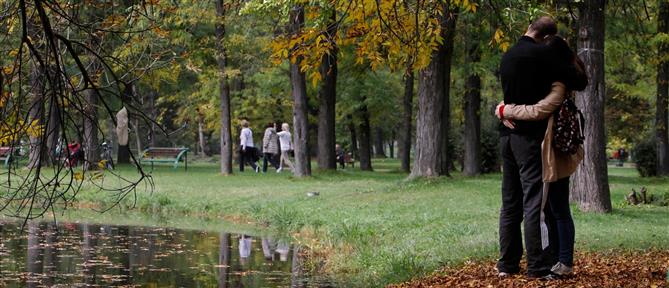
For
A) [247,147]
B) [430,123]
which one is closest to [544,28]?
[430,123]

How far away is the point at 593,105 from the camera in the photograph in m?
14.3

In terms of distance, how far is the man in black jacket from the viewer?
25.5ft

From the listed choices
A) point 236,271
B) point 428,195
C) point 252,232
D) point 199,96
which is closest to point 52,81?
point 236,271

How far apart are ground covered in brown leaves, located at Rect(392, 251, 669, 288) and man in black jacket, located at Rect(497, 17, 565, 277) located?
273 mm

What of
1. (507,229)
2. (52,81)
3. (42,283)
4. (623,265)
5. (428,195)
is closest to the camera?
(52,81)

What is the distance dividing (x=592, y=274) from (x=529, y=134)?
131 cm

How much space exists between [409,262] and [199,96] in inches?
1231

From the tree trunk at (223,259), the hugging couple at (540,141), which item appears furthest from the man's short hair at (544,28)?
the tree trunk at (223,259)

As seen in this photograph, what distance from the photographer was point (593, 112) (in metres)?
14.3

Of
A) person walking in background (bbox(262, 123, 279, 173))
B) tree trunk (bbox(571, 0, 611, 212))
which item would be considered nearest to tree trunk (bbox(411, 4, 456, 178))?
tree trunk (bbox(571, 0, 611, 212))

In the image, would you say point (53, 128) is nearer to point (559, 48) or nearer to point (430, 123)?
point (559, 48)

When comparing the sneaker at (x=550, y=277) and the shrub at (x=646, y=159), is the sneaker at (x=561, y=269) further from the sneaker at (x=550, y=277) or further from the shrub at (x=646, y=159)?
the shrub at (x=646, y=159)

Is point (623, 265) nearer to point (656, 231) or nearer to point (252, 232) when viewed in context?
point (656, 231)

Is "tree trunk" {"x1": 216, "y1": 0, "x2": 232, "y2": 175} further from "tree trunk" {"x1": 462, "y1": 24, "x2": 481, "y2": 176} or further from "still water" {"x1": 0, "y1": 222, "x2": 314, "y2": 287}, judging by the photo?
"still water" {"x1": 0, "y1": 222, "x2": 314, "y2": 287}
